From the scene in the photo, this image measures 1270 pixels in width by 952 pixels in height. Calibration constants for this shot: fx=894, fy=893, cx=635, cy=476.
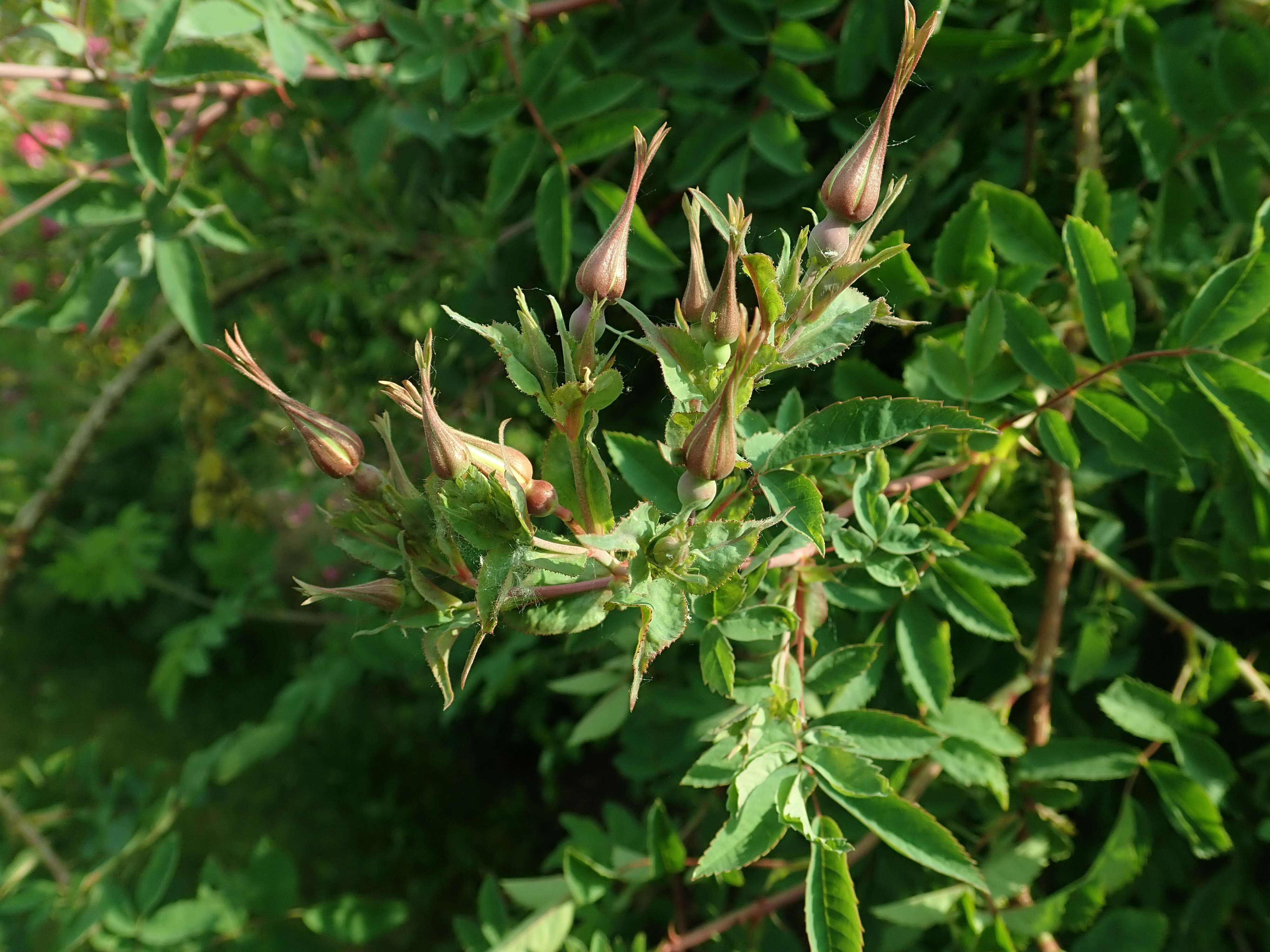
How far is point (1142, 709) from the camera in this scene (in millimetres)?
1122

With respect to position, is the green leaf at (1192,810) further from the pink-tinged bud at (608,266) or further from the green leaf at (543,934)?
the pink-tinged bud at (608,266)

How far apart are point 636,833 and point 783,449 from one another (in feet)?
3.24

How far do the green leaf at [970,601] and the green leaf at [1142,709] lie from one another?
0.21 m

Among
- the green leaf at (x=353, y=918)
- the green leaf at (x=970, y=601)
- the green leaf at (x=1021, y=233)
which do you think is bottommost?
the green leaf at (x=353, y=918)

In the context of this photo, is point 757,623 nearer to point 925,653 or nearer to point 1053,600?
point 925,653

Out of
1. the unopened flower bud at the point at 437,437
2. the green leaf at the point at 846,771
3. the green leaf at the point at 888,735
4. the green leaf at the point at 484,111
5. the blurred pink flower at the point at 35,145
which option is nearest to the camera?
the unopened flower bud at the point at 437,437

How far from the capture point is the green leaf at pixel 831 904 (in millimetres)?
813

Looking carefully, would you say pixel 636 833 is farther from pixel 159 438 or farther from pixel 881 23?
pixel 159 438

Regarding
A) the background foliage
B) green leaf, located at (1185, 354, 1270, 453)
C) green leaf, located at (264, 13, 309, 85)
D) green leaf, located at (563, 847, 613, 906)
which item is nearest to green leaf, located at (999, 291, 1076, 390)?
the background foliage

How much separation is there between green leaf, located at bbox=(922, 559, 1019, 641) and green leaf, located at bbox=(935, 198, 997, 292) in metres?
0.33

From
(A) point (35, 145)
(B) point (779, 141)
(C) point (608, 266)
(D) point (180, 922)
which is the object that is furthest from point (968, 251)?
(A) point (35, 145)

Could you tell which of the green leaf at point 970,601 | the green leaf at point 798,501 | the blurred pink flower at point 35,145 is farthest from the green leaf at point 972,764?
the blurred pink flower at point 35,145

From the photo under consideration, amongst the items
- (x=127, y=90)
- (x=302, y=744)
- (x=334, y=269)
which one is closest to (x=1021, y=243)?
(x=127, y=90)

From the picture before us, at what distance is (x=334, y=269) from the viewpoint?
77.7 inches
